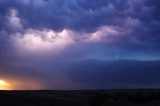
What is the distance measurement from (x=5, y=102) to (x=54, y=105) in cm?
703

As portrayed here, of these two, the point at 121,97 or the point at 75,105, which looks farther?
the point at 121,97

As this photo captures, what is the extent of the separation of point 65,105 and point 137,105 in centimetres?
1572

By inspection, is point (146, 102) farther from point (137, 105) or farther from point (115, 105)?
point (115, 105)

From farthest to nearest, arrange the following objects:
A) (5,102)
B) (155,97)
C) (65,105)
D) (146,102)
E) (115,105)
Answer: (155,97) < (146,102) < (115,105) < (65,105) < (5,102)

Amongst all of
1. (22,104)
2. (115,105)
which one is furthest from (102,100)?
(22,104)

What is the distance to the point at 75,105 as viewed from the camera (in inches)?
2338

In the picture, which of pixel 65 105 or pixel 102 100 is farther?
pixel 102 100

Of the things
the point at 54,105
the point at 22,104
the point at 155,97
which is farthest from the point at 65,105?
the point at 155,97

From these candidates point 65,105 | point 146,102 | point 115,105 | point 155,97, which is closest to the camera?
point 65,105

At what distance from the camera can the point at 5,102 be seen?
54000 millimetres

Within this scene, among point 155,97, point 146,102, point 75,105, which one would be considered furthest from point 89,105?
point 155,97

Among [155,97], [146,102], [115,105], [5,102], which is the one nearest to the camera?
[5,102]

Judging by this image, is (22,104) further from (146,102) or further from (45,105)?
(146,102)

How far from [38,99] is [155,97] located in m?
30.2
